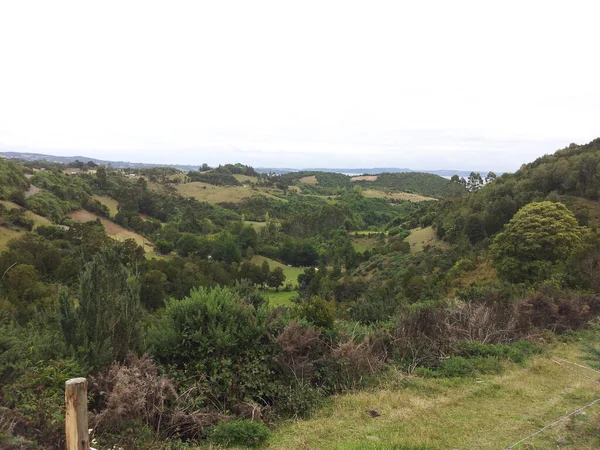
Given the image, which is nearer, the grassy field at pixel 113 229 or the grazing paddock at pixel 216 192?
the grassy field at pixel 113 229

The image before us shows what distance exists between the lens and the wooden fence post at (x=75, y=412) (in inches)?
115

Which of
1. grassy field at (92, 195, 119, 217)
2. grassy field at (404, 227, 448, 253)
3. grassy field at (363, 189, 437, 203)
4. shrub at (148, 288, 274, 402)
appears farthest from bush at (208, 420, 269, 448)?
grassy field at (363, 189, 437, 203)

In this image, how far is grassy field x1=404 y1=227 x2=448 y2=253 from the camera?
41659mm

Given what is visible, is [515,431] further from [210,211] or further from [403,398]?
[210,211]

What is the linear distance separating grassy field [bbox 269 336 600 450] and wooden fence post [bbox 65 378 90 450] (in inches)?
87.7

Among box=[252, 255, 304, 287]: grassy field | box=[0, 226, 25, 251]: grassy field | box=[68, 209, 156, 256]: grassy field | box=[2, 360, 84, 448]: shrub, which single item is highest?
box=[2, 360, 84, 448]: shrub

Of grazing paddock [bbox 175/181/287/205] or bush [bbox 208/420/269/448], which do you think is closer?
bush [bbox 208/420/269/448]

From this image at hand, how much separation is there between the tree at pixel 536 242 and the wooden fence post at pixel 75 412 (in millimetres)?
19479

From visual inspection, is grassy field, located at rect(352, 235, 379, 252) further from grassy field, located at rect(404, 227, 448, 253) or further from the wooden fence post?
the wooden fence post

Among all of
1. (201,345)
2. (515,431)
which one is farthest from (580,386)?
(201,345)

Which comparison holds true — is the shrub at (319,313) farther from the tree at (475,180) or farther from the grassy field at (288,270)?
the tree at (475,180)

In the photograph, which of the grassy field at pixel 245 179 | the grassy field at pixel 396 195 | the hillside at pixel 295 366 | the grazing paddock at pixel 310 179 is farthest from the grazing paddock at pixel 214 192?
the hillside at pixel 295 366

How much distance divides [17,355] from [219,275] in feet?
117

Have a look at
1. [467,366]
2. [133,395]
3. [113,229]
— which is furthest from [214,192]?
[133,395]
